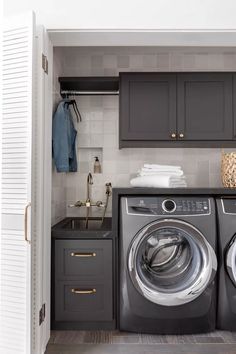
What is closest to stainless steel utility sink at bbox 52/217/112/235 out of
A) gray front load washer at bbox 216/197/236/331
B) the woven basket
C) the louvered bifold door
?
the louvered bifold door

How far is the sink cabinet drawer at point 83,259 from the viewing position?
97.5 inches

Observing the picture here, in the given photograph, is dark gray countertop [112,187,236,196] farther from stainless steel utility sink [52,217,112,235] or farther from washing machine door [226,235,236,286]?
stainless steel utility sink [52,217,112,235]

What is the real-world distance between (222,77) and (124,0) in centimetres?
120

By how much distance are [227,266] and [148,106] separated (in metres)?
1.49

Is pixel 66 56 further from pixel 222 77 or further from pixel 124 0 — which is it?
pixel 222 77

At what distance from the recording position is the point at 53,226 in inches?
105

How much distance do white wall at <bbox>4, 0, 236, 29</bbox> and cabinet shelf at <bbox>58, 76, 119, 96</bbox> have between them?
78cm

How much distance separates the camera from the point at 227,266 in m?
2.40

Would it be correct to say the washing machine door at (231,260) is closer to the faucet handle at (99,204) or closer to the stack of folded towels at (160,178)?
the stack of folded towels at (160,178)

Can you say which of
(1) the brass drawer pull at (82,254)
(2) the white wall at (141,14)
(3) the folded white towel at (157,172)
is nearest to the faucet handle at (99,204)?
(3) the folded white towel at (157,172)

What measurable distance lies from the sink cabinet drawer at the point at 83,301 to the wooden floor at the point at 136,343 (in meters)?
0.12

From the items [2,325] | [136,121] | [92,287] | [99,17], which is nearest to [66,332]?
[92,287]

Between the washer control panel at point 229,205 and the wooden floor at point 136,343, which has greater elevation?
the washer control panel at point 229,205

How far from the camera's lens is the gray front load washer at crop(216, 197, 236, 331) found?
2.40m
